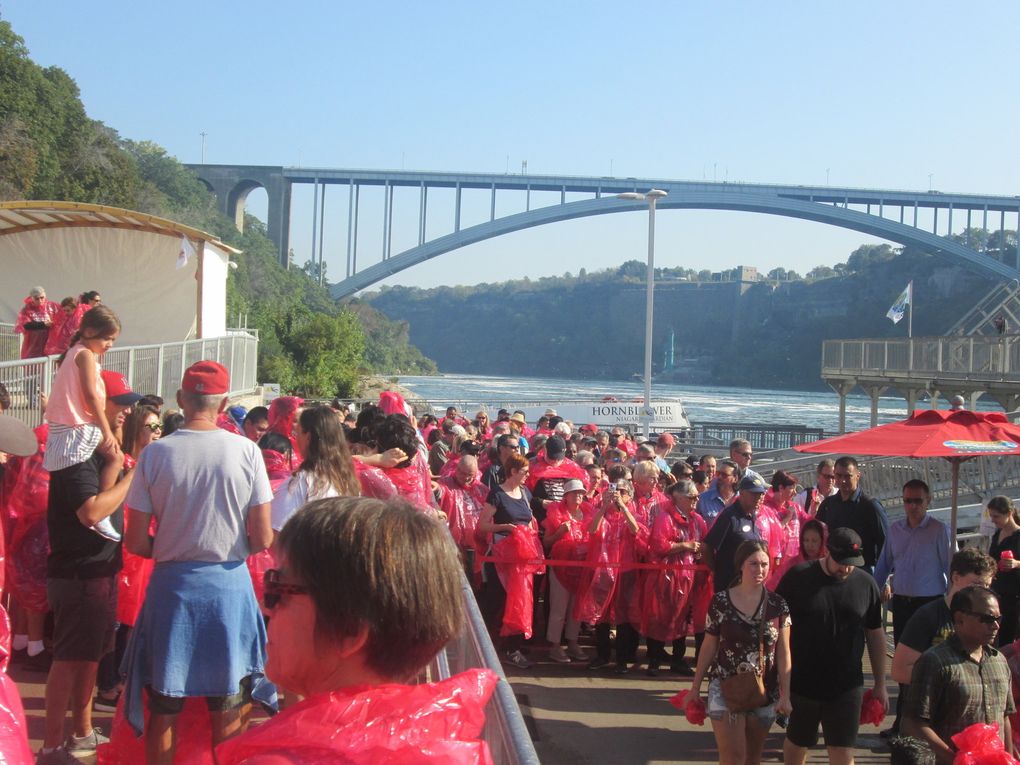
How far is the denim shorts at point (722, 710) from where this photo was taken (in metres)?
4.60

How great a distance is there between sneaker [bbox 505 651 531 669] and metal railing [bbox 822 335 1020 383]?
18458 mm

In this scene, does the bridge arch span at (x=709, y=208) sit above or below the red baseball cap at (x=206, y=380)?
above

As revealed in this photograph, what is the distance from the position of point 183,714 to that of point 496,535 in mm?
4338

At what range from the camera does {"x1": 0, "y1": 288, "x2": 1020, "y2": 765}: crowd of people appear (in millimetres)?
1647

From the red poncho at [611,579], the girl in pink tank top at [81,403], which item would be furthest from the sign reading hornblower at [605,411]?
the girl in pink tank top at [81,403]

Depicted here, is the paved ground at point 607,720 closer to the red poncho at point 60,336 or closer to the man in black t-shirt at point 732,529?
the man in black t-shirt at point 732,529

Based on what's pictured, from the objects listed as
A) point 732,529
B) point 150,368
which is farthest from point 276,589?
point 150,368

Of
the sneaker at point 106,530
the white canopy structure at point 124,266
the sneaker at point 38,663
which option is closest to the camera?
the sneaker at point 106,530

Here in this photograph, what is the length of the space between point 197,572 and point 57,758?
1.12 m

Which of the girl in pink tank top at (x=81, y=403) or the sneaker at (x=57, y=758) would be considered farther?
the girl in pink tank top at (x=81, y=403)

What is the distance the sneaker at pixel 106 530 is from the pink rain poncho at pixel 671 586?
444 centimetres

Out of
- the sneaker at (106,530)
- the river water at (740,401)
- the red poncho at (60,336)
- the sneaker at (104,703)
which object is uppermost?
the red poncho at (60,336)

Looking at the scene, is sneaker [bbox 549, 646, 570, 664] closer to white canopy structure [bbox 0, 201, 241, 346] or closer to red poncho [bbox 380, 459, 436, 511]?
red poncho [bbox 380, 459, 436, 511]

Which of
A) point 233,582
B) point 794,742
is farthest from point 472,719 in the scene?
point 794,742
